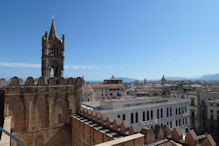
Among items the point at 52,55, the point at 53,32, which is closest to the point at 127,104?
the point at 52,55

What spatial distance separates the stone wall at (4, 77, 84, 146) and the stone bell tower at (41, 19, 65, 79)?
8.73 metres

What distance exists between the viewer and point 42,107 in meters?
15.2

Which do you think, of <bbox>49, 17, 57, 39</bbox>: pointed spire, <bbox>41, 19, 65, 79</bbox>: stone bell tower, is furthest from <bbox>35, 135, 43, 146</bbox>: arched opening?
<bbox>49, 17, 57, 39</bbox>: pointed spire

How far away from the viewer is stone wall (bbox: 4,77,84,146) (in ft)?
45.3

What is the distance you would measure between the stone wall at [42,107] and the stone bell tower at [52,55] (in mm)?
8732

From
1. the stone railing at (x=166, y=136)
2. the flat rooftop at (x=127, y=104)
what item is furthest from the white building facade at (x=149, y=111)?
the stone railing at (x=166, y=136)

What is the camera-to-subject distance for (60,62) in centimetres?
2541

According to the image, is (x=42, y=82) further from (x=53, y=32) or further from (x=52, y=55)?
(x=53, y=32)

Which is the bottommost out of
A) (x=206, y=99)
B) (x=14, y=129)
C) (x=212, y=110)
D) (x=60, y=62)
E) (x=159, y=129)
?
(x=212, y=110)

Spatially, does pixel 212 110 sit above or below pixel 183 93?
below

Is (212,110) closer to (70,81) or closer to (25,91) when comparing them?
(70,81)

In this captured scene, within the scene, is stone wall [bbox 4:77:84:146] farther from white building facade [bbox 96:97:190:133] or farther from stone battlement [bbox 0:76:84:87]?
white building facade [bbox 96:97:190:133]

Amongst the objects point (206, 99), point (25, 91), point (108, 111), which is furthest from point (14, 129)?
point (206, 99)

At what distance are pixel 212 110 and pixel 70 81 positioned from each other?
172ft
